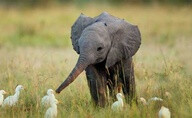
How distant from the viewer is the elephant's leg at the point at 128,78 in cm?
911

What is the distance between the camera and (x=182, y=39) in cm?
1802

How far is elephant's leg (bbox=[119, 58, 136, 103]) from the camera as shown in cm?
911

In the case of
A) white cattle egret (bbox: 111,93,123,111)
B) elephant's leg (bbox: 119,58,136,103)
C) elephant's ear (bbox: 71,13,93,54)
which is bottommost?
white cattle egret (bbox: 111,93,123,111)

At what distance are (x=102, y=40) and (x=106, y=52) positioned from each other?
214mm

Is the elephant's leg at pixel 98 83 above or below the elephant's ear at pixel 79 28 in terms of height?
below

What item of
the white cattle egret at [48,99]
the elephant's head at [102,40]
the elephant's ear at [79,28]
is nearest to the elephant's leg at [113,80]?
the elephant's head at [102,40]

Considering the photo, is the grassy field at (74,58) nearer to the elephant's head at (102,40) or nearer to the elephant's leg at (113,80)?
the elephant's leg at (113,80)

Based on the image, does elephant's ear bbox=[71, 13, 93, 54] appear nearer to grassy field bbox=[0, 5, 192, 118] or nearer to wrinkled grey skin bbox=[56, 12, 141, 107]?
wrinkled grey skin bbox=[56, 12, 141, 107]

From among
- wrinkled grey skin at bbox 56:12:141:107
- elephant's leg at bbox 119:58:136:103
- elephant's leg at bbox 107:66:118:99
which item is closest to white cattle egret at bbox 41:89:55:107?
wrinkled grey skin at bbox 56:12:141:107

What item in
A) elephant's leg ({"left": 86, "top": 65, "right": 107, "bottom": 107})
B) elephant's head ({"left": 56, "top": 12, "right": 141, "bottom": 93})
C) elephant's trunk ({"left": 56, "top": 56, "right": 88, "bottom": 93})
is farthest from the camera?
elephant's leg ({"left": 86, "top": 65, "right": 107, "bottom": 107})

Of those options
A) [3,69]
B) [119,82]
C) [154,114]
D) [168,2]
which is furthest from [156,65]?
[168,2]

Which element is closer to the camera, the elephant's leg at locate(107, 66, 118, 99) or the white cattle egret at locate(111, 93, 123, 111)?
the white cattle egret at locate(111, 93, 123, 111)

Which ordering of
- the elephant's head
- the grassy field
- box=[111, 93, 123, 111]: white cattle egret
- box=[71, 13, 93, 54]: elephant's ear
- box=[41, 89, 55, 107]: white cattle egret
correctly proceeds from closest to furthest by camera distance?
A: the elephant's head < box=[111, 93, 123, 111]: white cattle egret < box=[41, 89, 55, 107]: white cattle egret < the grassy field < box=[71, 13, 93, 54]: elephant's ear

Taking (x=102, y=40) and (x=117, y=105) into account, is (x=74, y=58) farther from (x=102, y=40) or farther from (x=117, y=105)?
(x=117, y=105)
